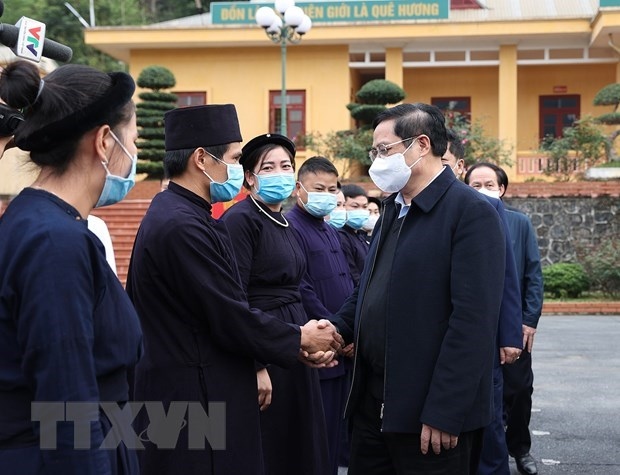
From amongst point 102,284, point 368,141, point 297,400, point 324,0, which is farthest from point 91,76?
point 324,0

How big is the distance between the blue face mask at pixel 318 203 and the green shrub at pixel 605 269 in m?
12.6

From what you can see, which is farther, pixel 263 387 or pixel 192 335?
pixel 263 387

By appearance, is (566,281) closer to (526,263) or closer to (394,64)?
(394,64)

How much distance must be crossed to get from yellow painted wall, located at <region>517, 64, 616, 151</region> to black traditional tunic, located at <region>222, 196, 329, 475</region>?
22.3 m

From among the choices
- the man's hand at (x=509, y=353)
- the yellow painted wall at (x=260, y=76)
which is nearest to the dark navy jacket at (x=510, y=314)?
the man's hand at (x=509, y=353)

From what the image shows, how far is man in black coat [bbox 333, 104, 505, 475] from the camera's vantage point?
3408 mm

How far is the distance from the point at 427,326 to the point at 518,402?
2.92 m

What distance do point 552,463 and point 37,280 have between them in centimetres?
484

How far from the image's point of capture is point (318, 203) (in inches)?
242

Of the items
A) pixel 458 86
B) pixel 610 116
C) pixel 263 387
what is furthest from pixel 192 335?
pixel 458 86

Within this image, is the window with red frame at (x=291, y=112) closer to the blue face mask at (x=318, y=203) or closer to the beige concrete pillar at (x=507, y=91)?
the beige concrete pillar at (x=507, y=91)

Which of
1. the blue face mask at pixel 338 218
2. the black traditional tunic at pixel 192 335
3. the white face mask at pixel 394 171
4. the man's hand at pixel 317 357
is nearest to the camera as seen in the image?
the black traditional tunic at pixel 192 335

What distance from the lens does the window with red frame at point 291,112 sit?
83.7 ft

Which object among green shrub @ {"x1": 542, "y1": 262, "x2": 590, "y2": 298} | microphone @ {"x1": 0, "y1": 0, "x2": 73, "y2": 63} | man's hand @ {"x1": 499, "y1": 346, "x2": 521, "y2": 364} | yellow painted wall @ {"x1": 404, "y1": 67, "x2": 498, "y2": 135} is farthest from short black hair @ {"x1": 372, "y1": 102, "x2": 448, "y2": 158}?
yellow painted wall @ {"x1": 404, "y1": 67, "x2": 498, "y2": 135}
